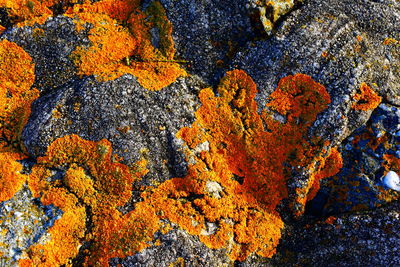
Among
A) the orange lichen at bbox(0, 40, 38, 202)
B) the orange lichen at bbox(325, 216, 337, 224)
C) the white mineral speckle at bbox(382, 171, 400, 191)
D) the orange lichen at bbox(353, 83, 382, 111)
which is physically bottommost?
the orange lichen at bbox(0, 40, 38, 202)

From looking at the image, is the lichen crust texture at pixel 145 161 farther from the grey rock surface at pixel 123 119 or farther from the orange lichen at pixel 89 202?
the grey rock surface at pixel 123 119

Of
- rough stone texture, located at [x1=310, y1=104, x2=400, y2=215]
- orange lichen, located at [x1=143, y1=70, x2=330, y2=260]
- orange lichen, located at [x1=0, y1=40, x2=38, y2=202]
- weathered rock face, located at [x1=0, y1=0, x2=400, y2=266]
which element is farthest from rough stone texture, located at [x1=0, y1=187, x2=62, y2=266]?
rough stone texture, located at [x1=310, y1=104, x2=400, y2=215]

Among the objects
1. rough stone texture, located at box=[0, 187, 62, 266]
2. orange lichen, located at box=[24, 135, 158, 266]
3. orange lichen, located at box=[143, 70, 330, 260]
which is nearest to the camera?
rough stone texture, located at box=[0, 187, 62, 266]

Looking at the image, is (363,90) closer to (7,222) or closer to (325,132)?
(325,132)

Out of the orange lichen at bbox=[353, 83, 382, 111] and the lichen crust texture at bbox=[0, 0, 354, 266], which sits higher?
the orange lichen at bbox=[353, 83, 382, 111]

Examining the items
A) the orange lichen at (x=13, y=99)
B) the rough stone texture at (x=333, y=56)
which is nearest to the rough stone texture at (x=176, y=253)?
the orange lichen at (x=13, y=99)

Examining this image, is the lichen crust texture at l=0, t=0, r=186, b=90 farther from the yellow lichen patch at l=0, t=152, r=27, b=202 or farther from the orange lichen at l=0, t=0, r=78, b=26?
the yellow lichen patch at l=0, t=152, r=27, b=202
